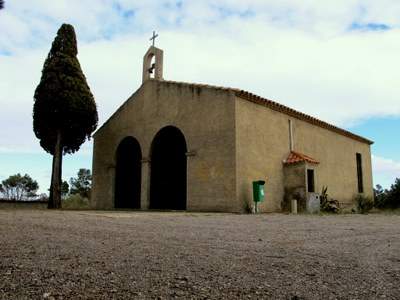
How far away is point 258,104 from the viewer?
16609 mm

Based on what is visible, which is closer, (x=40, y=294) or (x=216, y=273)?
(x=40, y=294)

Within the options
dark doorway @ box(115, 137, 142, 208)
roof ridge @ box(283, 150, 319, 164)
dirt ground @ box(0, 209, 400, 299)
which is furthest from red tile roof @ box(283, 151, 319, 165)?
dirt ground @ box(0, 209, 400, 299)

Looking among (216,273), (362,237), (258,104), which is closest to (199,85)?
(258,104)

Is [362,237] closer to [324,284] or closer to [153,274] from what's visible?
[324,284]

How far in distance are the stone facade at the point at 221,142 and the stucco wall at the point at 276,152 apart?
4 centimetres

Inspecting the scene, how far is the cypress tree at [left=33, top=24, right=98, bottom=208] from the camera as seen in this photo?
18.0 m

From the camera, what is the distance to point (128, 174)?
65.9 ft

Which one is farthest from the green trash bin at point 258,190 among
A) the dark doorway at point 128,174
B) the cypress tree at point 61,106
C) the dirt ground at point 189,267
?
the dirt ground at point 189,267

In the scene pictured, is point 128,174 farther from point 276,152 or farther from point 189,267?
point 189,267

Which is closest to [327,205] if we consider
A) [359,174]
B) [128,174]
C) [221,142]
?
[221,142]

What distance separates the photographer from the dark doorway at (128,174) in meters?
19.7

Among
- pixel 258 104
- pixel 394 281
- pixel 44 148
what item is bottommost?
pixel 394 281

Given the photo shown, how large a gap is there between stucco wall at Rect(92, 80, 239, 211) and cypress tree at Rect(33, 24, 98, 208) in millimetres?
1697

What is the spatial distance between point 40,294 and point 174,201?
15.0 m
